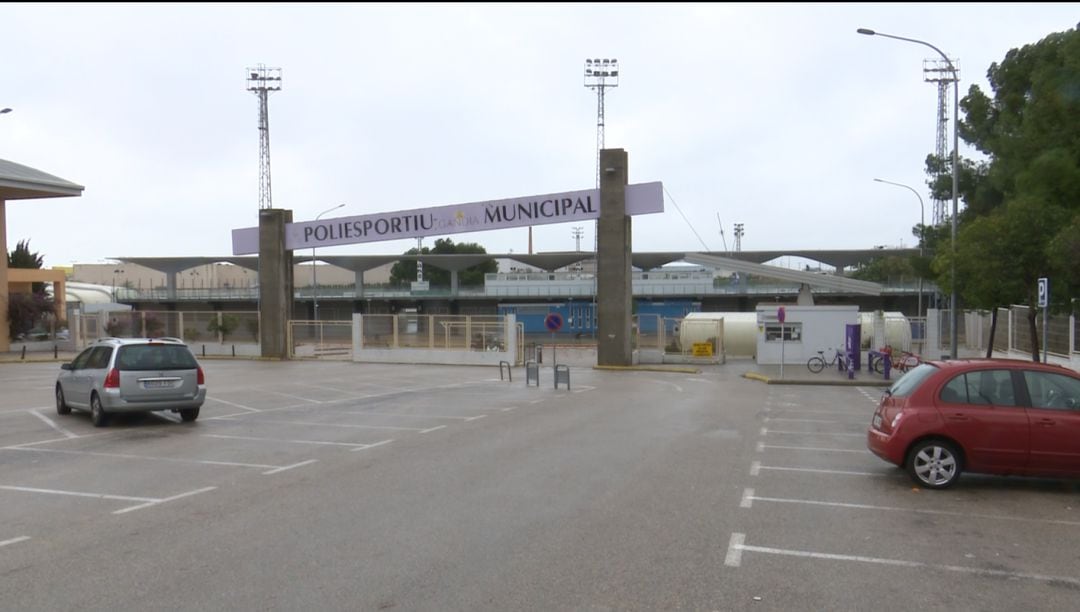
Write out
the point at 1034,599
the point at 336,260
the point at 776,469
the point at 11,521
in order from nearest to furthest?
the point at 1034,599 → the point at 11,521 → the point at 776,469 → the point at 336,260

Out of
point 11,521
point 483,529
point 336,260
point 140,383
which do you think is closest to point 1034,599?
point 483,529

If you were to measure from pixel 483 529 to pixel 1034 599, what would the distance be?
427 cm

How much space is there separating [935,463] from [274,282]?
36.6 metres

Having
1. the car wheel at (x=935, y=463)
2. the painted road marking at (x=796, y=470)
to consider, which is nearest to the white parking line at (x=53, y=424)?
the painted road marking at (x=796, y=470)

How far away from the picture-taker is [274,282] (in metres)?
41.7

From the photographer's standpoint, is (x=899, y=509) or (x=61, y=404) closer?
(x=899, y=509)

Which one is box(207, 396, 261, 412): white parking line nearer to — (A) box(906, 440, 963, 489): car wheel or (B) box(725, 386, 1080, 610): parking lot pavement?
(B) box(725, 386, 1080, 610): parking lot pavement

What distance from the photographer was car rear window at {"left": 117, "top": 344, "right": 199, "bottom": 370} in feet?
49.9

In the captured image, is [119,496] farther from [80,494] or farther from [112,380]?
[112,380]

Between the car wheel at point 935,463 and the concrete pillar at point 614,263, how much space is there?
24.0 metres

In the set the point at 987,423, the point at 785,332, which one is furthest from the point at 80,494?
the point at 785,332

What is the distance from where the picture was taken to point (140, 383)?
15.1m

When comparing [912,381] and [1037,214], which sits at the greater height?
[1037,214]

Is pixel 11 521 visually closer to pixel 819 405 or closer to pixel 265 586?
pixel 265 586
